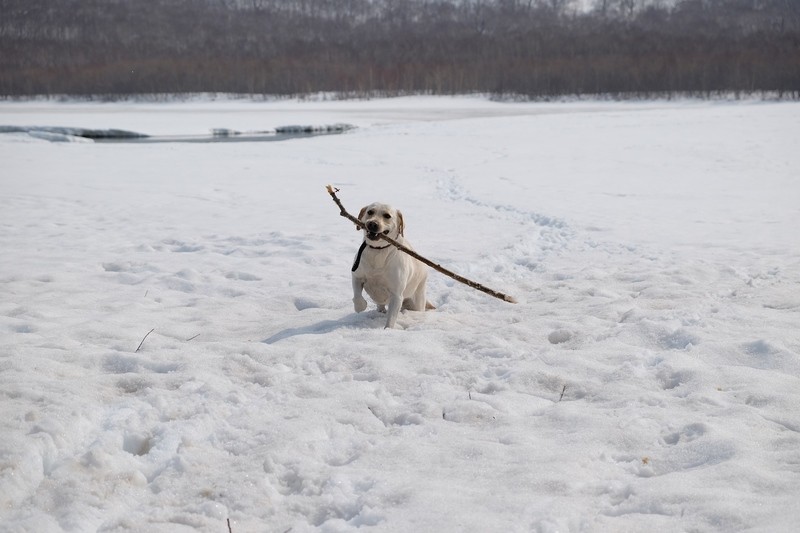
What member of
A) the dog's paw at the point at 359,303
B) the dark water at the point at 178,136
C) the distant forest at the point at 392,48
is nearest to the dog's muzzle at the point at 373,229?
the dog's paw at the point at 359,303

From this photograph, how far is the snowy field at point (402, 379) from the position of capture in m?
2.93

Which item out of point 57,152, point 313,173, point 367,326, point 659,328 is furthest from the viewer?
point 57,152

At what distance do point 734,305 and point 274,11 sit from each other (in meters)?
177

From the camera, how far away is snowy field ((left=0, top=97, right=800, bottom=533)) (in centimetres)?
293

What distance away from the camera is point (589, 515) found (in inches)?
112

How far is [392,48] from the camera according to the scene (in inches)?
4456

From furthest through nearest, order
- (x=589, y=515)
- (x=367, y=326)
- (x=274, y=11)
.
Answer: (x=274, y=11), (x=367, y=326), (x=589, y=515)

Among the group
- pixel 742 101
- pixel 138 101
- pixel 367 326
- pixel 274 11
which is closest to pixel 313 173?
pixel 367 326

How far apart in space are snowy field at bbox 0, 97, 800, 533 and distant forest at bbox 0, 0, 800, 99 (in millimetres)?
63710

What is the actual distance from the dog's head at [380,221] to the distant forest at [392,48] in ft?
218

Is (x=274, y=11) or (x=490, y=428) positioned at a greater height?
(x=274, y=11)

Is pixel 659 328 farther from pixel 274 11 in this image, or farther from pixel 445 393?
pixel 274 11

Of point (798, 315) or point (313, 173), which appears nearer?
point (798, 315)

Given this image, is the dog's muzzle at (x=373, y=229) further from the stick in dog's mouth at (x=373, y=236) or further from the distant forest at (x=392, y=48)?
the distant forest at (x=392, y=48)
